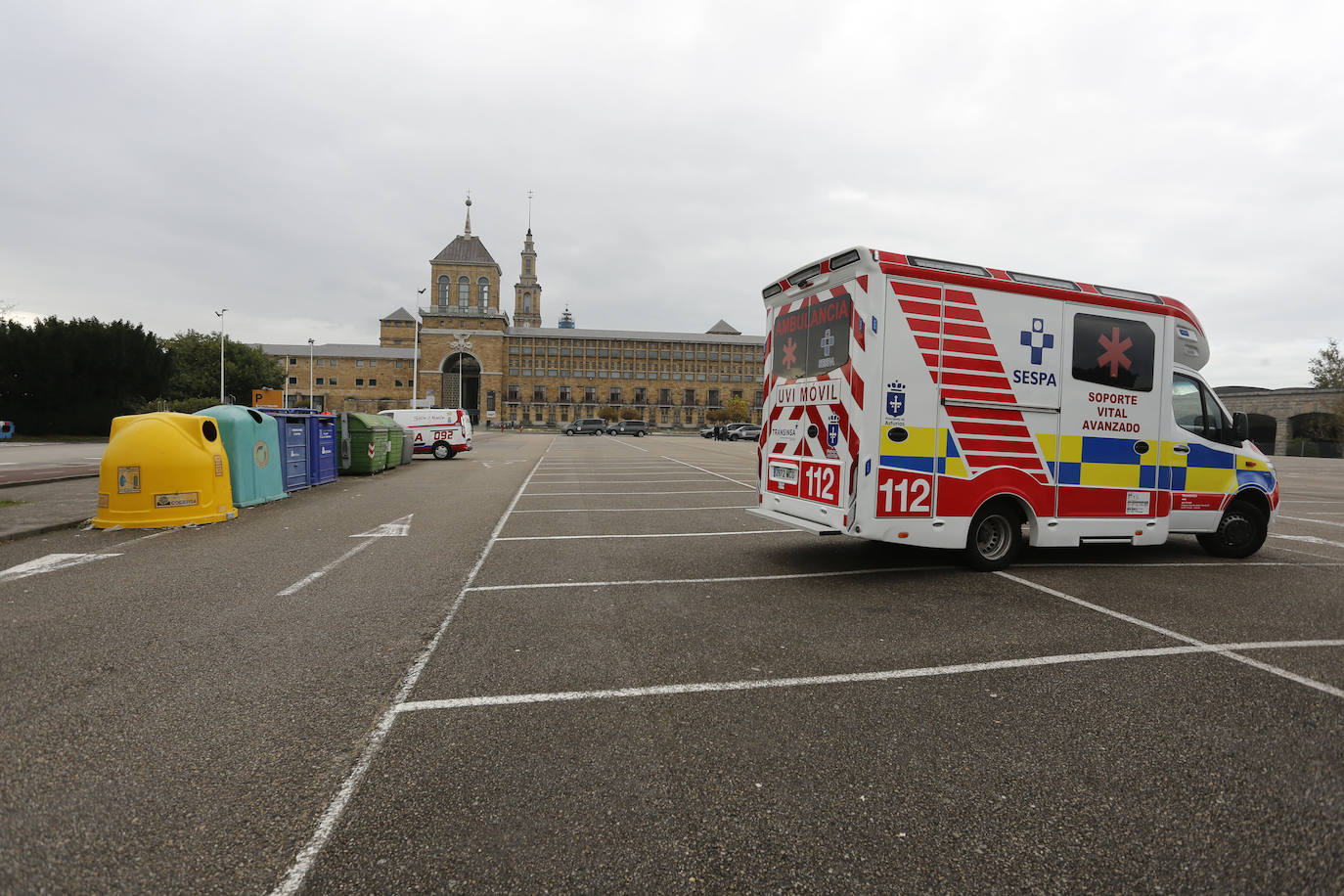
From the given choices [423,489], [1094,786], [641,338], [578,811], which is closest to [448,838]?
[578,811]

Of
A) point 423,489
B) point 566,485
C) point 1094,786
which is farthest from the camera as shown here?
point 566,485

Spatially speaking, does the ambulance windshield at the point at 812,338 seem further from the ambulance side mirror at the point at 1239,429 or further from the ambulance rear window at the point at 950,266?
the ambulance side mirror at the point at 1239,429

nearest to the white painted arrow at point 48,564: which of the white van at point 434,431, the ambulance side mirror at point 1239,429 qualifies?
the ambulance side mirror at point 1239,429

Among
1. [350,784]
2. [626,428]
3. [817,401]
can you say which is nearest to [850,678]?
[350,784]

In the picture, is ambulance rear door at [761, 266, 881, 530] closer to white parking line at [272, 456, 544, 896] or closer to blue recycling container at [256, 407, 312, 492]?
white parking line at [272, 456, 544, 896]

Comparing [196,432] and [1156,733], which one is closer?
[1156,733]

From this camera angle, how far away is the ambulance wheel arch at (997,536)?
670cm

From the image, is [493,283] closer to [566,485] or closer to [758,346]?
[758,346]

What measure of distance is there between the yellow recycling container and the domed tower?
13625 cm

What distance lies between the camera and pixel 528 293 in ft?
470

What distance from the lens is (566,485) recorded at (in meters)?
15.7

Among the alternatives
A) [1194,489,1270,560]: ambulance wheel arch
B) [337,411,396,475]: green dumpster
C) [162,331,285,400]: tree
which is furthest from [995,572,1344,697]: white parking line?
[162,331,285,400]: tree

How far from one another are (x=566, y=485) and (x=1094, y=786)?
1352cm

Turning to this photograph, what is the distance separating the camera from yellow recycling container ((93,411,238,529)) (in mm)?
9125
